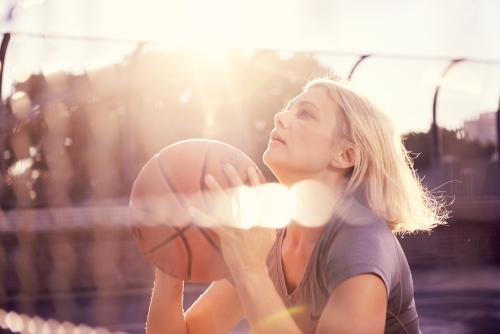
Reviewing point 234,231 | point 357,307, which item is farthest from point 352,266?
point 234,231

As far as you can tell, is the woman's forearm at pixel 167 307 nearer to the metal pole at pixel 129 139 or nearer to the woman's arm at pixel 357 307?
the woman's arm at pixel 357 307

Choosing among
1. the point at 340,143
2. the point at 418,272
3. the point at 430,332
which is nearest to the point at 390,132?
the point at 340,143

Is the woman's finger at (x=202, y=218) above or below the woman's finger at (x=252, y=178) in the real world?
below

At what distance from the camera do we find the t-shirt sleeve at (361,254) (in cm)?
209

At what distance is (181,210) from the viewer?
2467mm

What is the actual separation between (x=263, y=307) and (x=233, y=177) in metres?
0.54

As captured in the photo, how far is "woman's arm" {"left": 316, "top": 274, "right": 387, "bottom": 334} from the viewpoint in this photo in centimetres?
203

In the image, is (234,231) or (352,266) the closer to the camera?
(352,266)

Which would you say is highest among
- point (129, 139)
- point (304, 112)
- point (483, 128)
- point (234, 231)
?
point (304, 112)

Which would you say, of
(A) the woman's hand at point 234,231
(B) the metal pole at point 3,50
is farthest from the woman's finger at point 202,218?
(B) the metal pole at point 3,50

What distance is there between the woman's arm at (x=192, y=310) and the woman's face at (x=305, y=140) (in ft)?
2.17

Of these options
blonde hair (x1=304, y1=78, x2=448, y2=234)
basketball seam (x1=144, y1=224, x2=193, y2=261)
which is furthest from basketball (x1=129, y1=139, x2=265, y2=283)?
blonde hair (x1=304, y1=78, x2=448, y2=234)

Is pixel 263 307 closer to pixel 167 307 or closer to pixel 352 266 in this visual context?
pixel 352 266

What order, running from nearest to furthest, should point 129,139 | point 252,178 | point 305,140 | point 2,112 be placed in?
point 252,178, point 305,140, point 2,112, point 129,139
